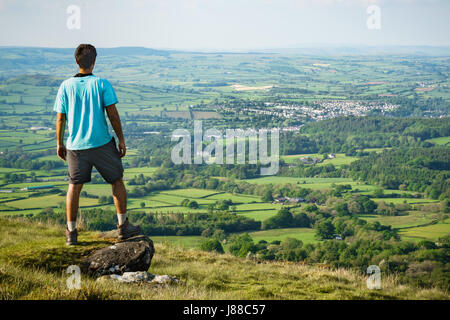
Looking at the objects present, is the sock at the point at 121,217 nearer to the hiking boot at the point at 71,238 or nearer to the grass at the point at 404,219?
the hiking boot at the point at 71,238

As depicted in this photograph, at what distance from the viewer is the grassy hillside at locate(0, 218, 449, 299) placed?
181 inches

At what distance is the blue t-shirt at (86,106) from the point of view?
18.4 feet

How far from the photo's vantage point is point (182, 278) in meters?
6.18

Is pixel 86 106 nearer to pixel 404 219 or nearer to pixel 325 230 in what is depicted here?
pixel 325 230

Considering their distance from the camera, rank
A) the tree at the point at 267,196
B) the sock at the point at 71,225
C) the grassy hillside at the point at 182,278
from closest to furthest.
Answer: the grassy hillside at the point at 182,278 → the sock at the point at 71,225 → the tree at the point at 267,196

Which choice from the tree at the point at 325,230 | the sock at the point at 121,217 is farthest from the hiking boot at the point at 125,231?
the tree at the point at 325,230

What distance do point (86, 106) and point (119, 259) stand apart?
6.60ft

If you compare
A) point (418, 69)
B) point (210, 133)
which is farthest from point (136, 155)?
point (418, 69)

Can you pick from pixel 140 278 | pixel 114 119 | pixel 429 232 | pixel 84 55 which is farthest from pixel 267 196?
pixel 84 55

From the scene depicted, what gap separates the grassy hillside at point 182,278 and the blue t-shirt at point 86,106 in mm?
1515

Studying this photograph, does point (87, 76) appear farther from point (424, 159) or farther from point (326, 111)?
point (326, 111)

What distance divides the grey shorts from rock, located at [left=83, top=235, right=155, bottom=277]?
0.99m

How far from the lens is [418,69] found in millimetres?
145125

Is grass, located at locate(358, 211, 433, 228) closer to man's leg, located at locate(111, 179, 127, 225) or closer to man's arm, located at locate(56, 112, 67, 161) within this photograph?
man's leg, located at locate(111, 179, 127, 225)
